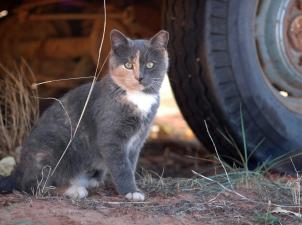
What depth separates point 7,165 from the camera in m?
3.82

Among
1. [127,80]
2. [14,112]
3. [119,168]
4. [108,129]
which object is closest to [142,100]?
[127,80]

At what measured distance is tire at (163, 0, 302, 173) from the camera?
3.63 metres

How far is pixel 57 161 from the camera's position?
3342 millimetres

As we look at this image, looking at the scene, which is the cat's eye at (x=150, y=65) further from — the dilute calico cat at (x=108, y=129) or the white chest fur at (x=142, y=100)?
the white chest fur at (x=142, y=100)

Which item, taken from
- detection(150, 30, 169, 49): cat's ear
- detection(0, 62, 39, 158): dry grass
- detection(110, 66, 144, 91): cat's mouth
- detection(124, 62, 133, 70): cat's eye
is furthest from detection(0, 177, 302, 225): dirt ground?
detection(0, 62, 39, 158): dry grass

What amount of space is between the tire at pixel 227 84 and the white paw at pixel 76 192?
0.87 meters

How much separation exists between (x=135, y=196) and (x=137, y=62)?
695 millimetres

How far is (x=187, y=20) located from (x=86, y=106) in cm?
79

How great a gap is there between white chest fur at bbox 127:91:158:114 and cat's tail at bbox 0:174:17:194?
0.73 m

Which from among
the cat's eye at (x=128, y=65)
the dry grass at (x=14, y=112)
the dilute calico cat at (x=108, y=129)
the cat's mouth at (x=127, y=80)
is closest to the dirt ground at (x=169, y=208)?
the dilute calico cat at (x=108, y=129)

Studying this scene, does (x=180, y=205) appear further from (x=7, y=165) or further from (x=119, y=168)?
(x=7, y=165)

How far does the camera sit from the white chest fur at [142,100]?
3.37 metres

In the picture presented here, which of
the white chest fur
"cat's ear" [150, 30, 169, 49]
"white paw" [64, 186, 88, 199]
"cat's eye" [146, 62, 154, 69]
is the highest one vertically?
"cat's ear" [150, 30, 169, 49]

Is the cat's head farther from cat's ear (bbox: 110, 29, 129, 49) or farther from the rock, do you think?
the rock
